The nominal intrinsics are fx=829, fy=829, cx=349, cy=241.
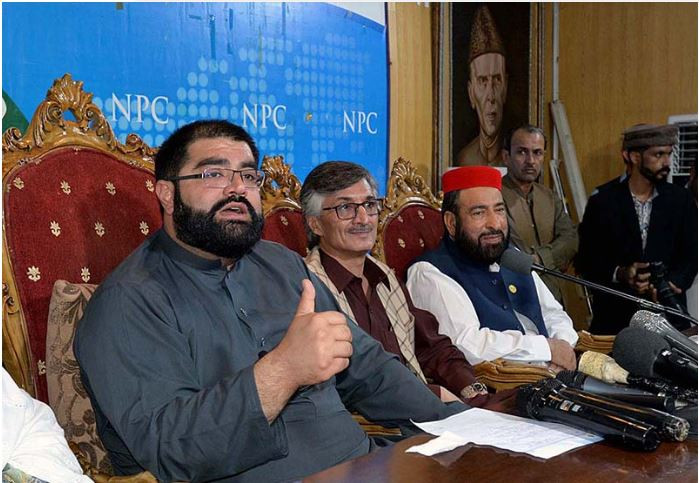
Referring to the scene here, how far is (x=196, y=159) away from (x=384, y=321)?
3.19 ft

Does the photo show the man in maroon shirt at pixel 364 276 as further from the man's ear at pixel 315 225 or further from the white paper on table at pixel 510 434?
the white paper on table at pixel 510 434

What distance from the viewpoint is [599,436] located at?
149 cm

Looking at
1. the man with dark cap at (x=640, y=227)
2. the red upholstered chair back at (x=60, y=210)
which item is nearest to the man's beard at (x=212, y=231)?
the red upholstered chair back at (x=60, y=210)

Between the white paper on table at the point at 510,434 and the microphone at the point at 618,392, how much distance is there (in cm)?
11

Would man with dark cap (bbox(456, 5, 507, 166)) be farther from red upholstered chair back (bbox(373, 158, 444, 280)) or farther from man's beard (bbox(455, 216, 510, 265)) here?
man's beard (bbox(455, 216, 510, 265))

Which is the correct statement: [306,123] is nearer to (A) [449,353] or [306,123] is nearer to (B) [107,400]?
(A) [449,353]

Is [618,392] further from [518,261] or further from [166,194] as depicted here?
[166,194]

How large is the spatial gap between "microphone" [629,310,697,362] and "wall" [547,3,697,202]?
14.2 feet

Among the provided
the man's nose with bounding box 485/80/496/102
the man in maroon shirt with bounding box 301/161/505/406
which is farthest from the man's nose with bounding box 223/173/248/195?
the man's nose with bounding box 485/80/496/102

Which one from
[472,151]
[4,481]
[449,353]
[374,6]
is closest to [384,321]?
[449,353]

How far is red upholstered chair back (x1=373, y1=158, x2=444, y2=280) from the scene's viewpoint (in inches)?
126

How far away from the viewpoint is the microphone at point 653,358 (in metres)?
1.44

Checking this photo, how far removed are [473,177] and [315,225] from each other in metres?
0.75

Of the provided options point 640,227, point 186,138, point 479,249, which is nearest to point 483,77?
point 640,227
